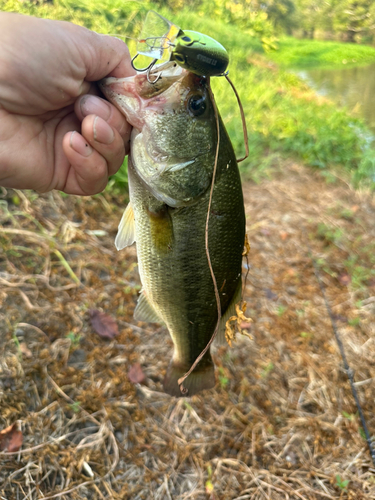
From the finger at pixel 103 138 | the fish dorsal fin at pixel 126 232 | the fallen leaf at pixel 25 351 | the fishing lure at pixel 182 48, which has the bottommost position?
the fallen leaf at pixel 25 351

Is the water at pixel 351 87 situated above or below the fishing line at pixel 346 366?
above

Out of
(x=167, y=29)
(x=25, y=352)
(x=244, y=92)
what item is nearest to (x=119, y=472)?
(x=25, y=352)

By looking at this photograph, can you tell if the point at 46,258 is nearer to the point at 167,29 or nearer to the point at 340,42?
the point at 167,29

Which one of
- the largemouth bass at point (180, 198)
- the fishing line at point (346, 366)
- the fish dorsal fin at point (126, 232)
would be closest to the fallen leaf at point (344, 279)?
the fishing line at point (346, 366)

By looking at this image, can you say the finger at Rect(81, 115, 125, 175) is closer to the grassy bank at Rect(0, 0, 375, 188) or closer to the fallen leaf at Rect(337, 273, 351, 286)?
the grassy bank at Rect(0, 0, 375, 188)

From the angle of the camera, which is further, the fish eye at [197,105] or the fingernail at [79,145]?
the fingernail at [79,145]

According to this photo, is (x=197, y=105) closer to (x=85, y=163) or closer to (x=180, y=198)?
(x=180, y=198)

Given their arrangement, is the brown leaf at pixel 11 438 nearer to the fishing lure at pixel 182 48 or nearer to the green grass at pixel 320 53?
the fishing lure at pixel 182 48
